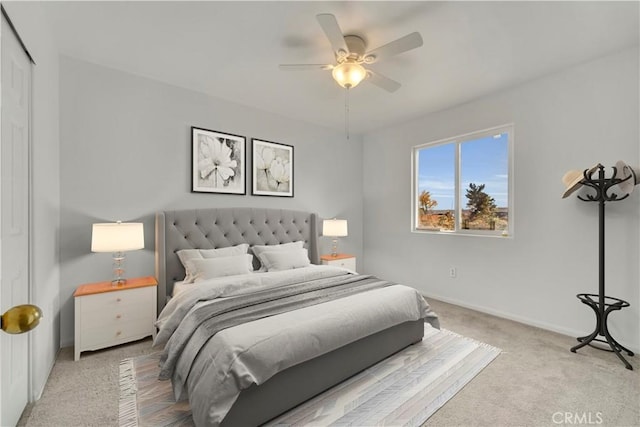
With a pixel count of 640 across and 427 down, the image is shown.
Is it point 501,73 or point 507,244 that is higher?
point 501,73

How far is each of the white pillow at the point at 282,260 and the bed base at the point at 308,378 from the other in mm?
1401

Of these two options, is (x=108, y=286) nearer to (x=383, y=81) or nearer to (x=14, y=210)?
(x=14, y=210)

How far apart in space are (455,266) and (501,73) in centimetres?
230

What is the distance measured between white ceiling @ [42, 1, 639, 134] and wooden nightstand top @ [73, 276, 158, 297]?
6.82 feet

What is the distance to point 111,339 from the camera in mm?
2547

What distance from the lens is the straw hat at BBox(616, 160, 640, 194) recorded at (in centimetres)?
233

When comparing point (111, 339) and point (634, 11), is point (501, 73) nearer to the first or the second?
Answer: point (634, 11)

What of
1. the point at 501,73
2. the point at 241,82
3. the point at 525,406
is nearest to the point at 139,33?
the point at 241,82

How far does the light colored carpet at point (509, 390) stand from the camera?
1.76 meters

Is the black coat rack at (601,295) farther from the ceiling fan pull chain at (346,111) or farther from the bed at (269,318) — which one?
the ceiling fan pull chain at (346,111)

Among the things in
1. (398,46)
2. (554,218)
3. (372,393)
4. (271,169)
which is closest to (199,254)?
(271,169)

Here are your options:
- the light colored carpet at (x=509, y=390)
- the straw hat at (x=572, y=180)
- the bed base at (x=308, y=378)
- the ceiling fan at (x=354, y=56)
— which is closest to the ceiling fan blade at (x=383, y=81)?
the ceiling fan at (x=354, y=56)

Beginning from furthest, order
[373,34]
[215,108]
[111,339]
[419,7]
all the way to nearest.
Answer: [215,108] < [111,339] < [373,34] < [419,7]

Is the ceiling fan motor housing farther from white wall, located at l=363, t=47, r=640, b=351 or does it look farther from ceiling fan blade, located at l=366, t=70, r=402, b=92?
white wall, located at l=363, t=47, r=640, b=351
